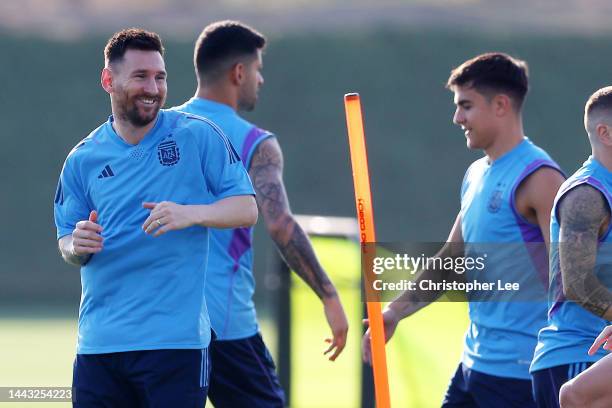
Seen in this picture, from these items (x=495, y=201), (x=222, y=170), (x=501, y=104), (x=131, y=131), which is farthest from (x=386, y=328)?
(x=131, y=131)

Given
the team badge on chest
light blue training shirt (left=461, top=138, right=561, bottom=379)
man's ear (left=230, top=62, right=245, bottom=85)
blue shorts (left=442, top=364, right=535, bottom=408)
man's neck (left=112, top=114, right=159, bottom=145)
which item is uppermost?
man's ear (left=230, top=62, right=245, bottom=85)

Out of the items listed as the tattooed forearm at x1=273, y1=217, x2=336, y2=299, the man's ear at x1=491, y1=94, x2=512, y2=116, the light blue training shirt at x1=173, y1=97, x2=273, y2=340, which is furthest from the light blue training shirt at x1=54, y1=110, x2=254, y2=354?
the man's ear at x1=491, y1=94, x2=512, y2=116

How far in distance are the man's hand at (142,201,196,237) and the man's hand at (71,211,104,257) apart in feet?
0.68

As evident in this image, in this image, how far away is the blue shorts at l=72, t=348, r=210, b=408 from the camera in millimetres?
4707

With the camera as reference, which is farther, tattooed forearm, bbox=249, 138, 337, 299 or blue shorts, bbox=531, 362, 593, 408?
tattooed forearm, bbox=249, 138, 337, 299

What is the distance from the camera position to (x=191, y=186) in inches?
191

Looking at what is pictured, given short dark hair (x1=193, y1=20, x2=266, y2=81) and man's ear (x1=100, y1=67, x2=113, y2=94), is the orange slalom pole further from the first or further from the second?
short dark hair (x1=193, y1=20, x2=266, y2=81)

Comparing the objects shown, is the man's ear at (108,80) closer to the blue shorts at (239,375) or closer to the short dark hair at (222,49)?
the short dark hair at (222,49)

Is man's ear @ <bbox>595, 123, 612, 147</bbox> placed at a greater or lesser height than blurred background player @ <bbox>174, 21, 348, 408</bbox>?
greater

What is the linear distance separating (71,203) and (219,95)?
1503 millimetres

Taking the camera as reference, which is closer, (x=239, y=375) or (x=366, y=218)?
(x=366, y=218)

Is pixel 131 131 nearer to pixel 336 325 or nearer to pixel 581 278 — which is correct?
pixel 336 325

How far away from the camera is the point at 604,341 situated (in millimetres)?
4590

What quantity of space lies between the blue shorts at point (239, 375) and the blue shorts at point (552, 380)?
1.45m
